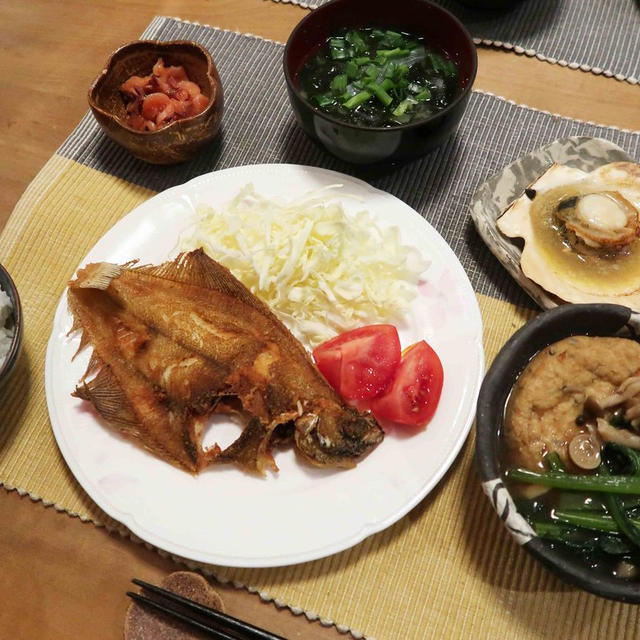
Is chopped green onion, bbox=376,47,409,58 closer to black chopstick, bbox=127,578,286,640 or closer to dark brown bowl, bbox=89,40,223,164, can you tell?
dark brown bowl, bbox=89,40,223,164

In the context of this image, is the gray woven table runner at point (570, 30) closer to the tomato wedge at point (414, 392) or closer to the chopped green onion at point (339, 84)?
the chopped green onion at point (339, 84)

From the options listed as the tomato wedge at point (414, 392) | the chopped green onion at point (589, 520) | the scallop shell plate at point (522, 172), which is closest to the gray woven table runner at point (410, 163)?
the scallop shell plate at point (522, 172)

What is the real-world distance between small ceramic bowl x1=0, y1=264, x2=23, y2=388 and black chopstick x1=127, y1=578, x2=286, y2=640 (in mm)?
757

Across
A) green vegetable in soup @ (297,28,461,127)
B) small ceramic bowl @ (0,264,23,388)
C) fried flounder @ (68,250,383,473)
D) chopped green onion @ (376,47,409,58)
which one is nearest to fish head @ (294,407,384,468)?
fried flounder @ (68,250,383,473)

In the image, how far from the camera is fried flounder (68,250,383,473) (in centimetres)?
173

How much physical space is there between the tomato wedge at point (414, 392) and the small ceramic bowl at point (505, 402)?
0.23 m

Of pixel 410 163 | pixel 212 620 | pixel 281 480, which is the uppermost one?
pixel 410 163

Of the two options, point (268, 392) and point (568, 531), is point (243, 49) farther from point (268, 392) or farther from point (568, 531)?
point (568, 531)

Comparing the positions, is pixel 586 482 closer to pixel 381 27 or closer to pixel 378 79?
pixel 378 79

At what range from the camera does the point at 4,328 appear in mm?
1940

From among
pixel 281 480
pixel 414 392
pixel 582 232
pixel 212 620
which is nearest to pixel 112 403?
pixel 281 480

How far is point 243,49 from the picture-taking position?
2.79 meters

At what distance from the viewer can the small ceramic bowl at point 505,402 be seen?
1.37m

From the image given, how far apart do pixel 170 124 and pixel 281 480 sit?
52.4 inches
